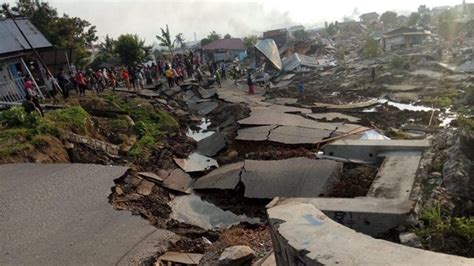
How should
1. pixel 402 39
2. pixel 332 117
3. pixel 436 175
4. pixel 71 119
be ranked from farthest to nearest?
pixel 402 39 < pixel 332 117 < pixel 71 119 < pixel 436 175

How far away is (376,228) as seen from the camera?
5.05 meters

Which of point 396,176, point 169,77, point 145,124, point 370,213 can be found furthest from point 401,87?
point 370,213

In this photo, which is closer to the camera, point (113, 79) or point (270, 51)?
point (113, 79)

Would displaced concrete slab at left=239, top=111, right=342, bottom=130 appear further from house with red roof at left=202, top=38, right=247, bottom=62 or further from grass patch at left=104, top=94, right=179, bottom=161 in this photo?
house with red roof at left=202, top=38, right=247, bottom=62

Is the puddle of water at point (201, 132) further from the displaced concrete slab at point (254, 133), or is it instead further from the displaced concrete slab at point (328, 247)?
the displaced concrete slab at point (328, 247)

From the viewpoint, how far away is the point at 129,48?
2742 cm

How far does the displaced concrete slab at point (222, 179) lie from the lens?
27.0 ft

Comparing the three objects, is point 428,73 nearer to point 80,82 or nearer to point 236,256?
point 80,82

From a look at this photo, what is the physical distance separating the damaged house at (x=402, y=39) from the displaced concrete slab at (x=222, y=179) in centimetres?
3325

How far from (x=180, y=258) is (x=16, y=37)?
1400 cm

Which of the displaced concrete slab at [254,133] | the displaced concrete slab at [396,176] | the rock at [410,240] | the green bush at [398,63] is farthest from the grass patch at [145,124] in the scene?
the green bush at [398,63]

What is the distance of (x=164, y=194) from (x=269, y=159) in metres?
2.65

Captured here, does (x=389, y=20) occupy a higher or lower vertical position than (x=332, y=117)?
higher

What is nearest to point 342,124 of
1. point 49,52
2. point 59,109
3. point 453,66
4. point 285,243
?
point 285,243
